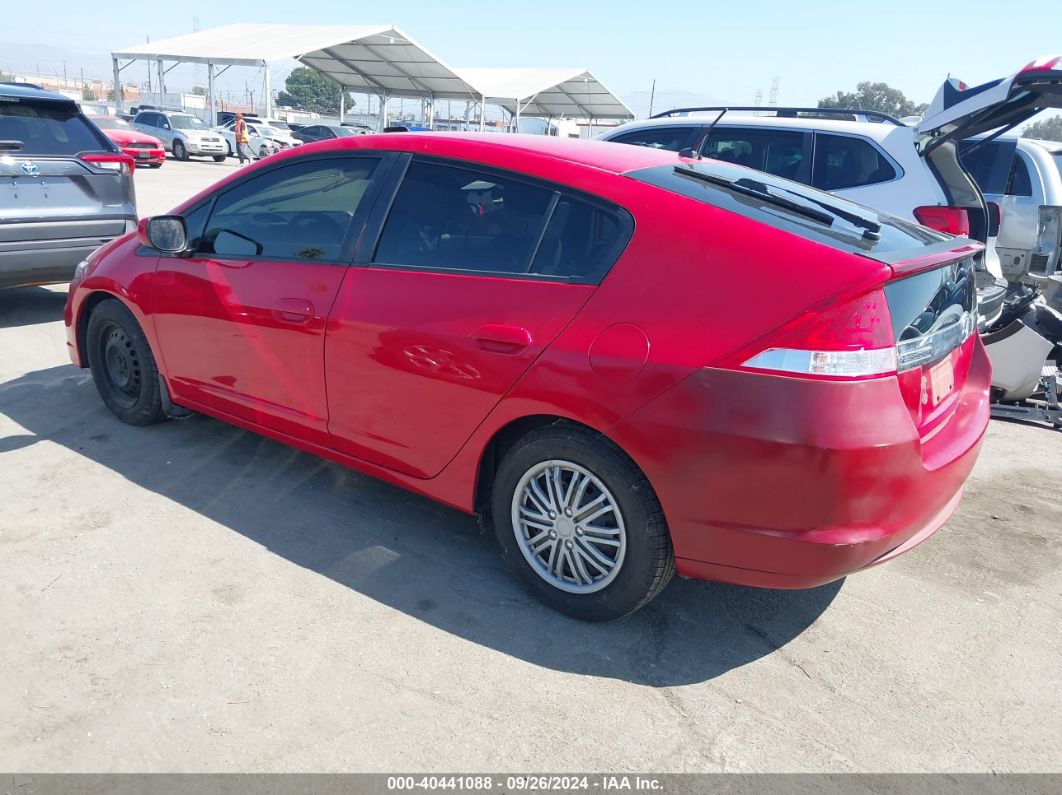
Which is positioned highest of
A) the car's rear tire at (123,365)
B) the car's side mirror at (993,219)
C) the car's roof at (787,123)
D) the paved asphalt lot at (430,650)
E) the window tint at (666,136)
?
the car's roof at (787,123)

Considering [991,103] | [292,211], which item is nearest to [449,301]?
[292,211]

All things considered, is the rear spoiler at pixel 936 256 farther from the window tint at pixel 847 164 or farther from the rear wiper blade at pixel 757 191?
the window tint at pixel 847 164

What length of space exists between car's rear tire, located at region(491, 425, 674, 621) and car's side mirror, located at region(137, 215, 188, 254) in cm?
212

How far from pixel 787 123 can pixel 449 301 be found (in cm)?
516

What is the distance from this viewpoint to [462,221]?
319cm

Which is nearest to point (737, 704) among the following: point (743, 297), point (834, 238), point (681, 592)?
point (681, 592)

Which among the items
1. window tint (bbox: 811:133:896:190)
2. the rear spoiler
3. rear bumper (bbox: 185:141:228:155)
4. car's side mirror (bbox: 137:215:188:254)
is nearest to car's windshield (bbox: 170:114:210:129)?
rear bumper (bbox: 185:141:228:155)

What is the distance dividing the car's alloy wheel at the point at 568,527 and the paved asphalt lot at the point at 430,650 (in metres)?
0.19

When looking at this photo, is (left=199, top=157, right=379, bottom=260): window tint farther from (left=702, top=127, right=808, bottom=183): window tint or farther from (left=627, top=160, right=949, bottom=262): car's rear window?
(left=702, top=127, right=808, bottom=183): window tint

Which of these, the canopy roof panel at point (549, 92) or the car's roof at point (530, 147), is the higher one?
the canopy roof panel at point (549, 92)

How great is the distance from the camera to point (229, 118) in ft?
127

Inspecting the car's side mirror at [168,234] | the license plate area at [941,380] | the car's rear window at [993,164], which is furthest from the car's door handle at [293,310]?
the car's rear window at [993,164]

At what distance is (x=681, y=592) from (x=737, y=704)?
0.67 meters

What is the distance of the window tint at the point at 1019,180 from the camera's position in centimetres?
770
